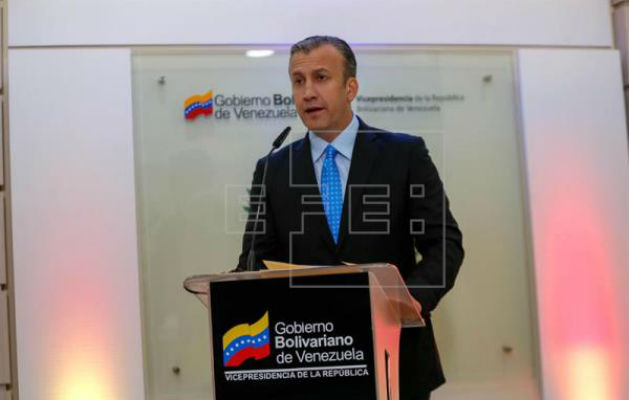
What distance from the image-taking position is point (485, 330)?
12.8ft

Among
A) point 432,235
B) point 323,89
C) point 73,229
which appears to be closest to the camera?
point 432,235

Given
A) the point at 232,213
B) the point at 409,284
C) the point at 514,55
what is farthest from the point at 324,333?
the point at 514,55

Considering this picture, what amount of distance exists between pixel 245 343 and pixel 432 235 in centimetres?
129

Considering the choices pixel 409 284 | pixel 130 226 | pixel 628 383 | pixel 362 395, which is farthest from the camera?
pixel 628 383

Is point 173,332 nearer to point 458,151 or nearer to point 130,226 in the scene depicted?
point 130,226

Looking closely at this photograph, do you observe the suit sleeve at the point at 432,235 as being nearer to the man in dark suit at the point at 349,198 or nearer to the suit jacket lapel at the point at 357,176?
the man in dark suit at the point at 349,198

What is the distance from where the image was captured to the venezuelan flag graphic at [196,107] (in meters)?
3.79

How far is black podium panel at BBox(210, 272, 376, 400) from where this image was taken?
7.77ft

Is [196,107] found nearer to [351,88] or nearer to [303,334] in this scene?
[351,88]

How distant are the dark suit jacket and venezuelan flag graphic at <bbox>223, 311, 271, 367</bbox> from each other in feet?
3.34

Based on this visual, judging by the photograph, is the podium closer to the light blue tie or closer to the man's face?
the light blue tie

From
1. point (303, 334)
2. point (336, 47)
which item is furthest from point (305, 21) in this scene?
point (303, 334)

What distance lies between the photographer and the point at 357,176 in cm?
352

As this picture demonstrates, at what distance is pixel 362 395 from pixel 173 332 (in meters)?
1.62
